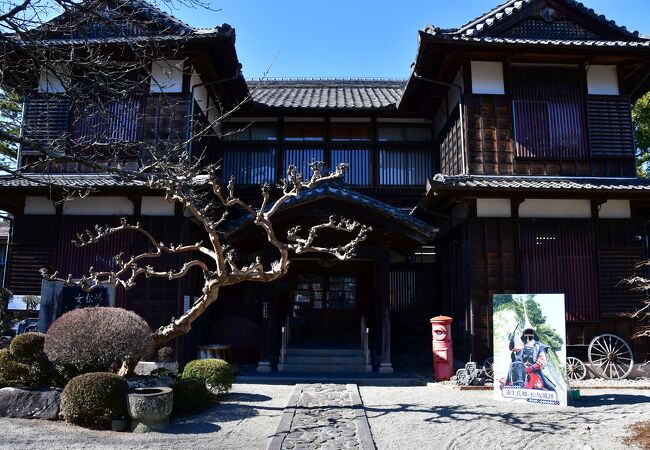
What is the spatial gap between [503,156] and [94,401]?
34.4 ft

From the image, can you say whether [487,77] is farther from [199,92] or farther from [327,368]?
[327,368]

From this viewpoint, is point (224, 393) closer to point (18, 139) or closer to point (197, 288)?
point (197, 288)

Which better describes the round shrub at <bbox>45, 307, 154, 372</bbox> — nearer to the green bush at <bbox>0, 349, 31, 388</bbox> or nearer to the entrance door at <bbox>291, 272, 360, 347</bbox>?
the green bush at <bbox>0, 349, 31, 388</bbox>

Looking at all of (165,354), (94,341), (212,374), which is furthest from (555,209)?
(94,341)

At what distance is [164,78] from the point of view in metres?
13.5

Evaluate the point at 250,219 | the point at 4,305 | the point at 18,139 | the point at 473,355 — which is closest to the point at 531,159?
the point at 473,355

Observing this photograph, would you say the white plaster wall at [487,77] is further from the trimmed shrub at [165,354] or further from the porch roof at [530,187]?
the trimmed shrub at [165,354]

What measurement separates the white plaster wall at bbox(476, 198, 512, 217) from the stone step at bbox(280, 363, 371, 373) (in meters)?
4.82

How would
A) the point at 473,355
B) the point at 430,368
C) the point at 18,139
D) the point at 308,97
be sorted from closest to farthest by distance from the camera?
the point at 18,139 → the point at 473,355 → the point at 430,368 → the point at 308,97

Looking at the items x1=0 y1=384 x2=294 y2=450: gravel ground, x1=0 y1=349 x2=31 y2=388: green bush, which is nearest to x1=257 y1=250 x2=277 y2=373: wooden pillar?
x1=0 y1=384 x2=294 y2=450: gravel ground

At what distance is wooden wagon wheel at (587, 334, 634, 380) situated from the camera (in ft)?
38.9

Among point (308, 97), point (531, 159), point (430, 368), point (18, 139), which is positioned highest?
point (308, 97)

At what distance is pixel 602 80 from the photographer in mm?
13531

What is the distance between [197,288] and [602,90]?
38.9 feet
